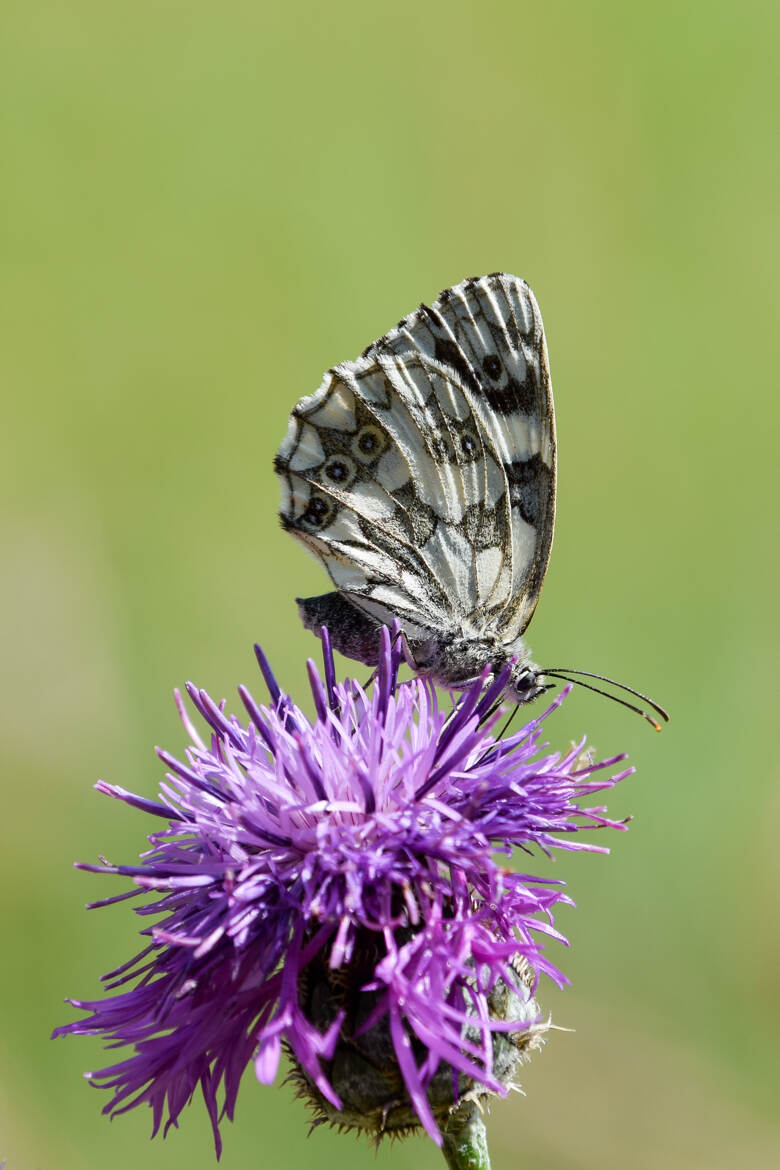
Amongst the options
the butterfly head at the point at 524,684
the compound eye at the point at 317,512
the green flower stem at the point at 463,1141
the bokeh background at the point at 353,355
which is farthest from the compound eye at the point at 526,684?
the bokeh background at the point at 353,355

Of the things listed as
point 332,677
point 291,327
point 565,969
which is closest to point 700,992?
point 565,969

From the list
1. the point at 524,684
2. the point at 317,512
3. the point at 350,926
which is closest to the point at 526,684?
the point at 524,684

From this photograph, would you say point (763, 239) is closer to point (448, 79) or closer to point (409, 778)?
point (448, 79)

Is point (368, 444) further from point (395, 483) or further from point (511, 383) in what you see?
point (511, 383)

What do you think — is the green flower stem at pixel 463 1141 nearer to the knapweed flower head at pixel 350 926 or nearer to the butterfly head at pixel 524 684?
the knapweed flower head at pixel 350 926

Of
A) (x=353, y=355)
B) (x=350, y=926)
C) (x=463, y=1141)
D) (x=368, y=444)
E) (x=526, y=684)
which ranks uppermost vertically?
(x=353, y=355)

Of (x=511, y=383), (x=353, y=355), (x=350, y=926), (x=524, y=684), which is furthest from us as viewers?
(x=353, y=355)
